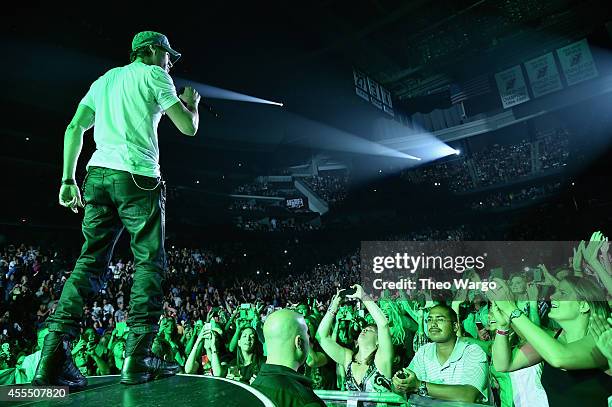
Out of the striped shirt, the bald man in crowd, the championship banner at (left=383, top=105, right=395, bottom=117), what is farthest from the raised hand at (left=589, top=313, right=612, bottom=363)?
the championship banner at (left=383, top=105, right=395, bottom=117)

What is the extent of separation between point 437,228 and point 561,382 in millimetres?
18459

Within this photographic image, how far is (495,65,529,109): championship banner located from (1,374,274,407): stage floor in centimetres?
2026

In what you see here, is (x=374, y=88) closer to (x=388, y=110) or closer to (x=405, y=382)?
(x=388, y=110)

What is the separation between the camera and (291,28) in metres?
19.3

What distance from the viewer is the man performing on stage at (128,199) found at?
1945 mm

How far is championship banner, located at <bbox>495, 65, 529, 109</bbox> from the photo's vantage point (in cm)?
1900

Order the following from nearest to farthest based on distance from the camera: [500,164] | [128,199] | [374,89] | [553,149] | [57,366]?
[57,366]
[128,199]
[553,149]
[500,164]
[374,89]

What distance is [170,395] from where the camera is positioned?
1550 millimetres

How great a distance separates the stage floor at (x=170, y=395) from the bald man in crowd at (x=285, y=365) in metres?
0.06

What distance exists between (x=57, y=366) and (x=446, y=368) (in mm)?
2284

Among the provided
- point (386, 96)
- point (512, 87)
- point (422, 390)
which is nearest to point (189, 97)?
point (422, 390)

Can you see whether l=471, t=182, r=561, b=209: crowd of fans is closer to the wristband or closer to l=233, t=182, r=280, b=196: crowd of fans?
l=233, t=182, r=280, b=196: crowd of fans

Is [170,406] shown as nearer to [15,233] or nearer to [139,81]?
[139,81]

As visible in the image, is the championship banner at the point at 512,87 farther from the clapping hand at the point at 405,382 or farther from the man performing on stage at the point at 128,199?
the man performing on stage at the point at 128,199
